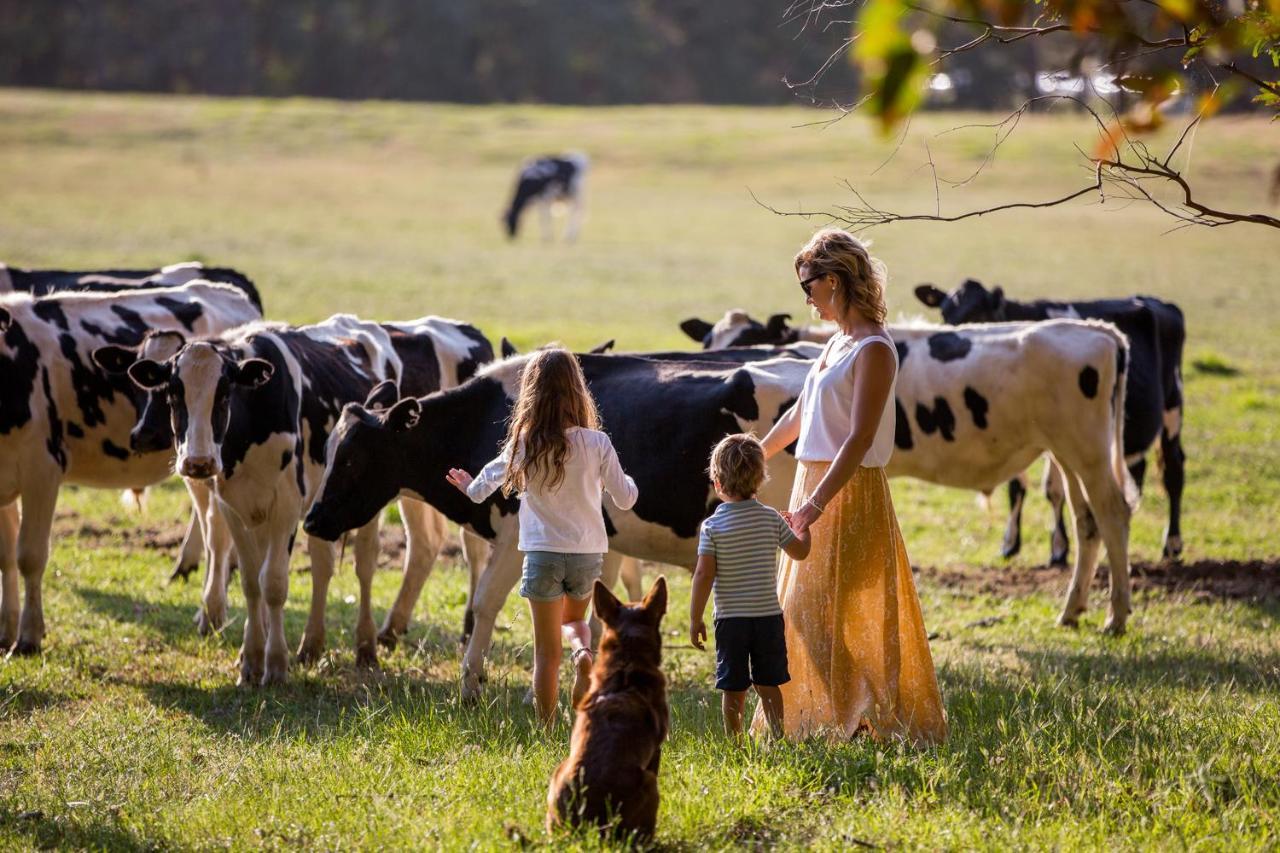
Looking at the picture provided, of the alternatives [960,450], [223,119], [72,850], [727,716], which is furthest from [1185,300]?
[223,119]

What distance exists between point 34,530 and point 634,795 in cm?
581

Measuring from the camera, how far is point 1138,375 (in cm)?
1259

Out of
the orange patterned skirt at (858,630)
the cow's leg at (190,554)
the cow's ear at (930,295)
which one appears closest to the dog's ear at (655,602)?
the orange patterned skirt at (858,630)

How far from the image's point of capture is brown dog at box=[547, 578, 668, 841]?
4848 millimetres

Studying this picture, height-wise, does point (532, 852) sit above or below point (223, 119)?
below

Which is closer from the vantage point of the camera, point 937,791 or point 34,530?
point 937,791

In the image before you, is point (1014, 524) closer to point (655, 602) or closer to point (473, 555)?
point (473, 555)

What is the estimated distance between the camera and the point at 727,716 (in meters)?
6.29

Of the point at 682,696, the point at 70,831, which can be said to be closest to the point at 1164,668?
the point at 682,696

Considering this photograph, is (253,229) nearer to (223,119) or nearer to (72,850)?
(223,119)

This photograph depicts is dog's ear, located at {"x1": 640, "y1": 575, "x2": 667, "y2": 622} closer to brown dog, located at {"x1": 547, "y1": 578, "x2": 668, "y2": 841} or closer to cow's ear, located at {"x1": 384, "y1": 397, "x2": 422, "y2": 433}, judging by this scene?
brown dog, located at {"x1": 547, "y1": 578, "x2": 668, "y2": 841}

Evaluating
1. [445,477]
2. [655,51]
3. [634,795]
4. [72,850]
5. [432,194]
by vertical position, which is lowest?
[72,850]

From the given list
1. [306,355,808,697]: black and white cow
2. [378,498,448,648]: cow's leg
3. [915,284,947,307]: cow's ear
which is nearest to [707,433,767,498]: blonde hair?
[306,355,808,697]: black and white cow

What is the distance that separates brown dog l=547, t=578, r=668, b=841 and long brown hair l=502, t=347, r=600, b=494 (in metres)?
1.28
